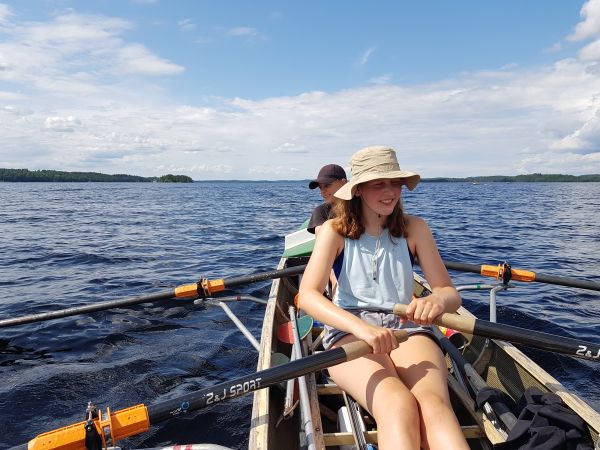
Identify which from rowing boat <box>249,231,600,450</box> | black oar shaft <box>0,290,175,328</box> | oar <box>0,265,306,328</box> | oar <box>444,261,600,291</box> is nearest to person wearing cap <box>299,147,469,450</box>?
rowing boat <box>249,231,600,450</box>

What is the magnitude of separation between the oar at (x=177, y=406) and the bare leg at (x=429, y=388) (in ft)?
0.69

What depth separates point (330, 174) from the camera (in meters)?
5.60

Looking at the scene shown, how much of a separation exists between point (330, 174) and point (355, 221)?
8.10ft

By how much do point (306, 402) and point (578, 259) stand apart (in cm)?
1319

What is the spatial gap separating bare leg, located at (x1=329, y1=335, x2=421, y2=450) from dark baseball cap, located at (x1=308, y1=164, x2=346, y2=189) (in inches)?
113

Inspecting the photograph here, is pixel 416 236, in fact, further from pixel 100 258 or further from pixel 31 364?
pixel 100 258

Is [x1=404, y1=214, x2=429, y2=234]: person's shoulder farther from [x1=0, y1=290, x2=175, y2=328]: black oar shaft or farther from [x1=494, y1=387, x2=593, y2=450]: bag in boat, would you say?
[x1=0, y1=290, x2=175, y2=328]: black oar shaft

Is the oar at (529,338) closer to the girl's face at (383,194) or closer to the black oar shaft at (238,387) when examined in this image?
the black oar shaft at (238,387)

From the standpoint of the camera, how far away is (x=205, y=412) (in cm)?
479

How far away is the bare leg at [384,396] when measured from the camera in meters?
2.28

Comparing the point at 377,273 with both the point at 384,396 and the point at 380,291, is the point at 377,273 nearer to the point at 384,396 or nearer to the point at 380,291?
the point at 380,291

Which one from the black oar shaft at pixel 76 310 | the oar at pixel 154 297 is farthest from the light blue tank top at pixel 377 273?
the black oar shaft at pixel 76 310

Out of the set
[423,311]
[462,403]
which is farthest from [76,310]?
[462,403]

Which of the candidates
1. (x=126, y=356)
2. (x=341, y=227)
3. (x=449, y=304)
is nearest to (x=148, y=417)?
(x=341, y=227)
